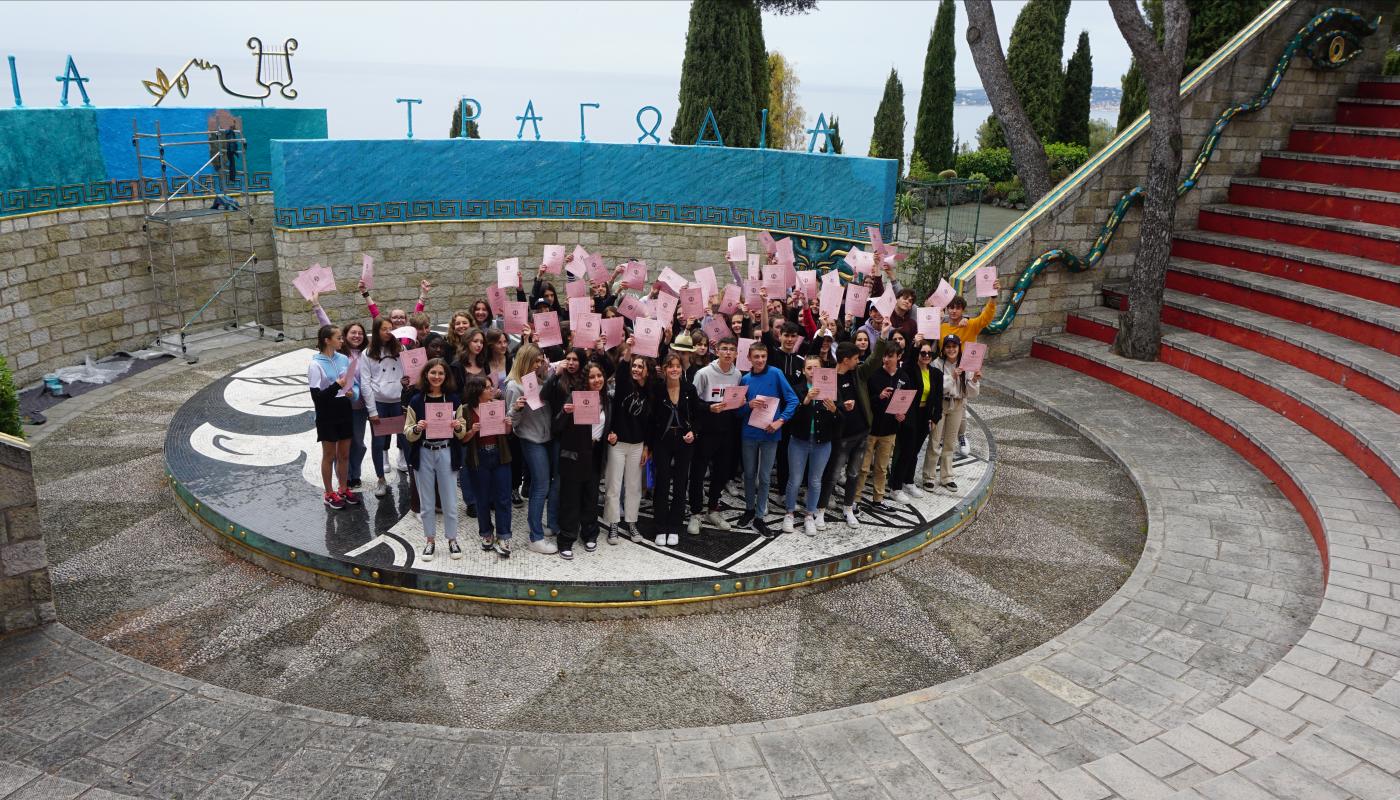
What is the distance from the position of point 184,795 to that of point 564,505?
10.3 feet

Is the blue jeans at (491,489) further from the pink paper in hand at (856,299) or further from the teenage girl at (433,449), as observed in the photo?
the pink paper in hand at (856,299)

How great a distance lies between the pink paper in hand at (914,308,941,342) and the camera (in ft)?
28.8

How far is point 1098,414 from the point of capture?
39.2 feet

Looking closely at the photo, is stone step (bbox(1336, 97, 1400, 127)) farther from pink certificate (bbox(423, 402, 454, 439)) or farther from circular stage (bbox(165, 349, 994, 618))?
pink certificate (bbox(423, 402, 454, 439))

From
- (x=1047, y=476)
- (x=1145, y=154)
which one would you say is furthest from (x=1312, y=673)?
(x=1145, y=154)

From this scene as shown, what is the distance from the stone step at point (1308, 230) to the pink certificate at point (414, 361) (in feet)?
37.2

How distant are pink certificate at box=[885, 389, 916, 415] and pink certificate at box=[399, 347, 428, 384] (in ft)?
12.2

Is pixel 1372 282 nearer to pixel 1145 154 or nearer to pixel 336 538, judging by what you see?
pixel 1145 154

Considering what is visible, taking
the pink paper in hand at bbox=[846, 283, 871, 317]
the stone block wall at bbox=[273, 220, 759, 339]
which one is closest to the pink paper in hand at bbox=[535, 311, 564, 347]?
the pink paper in hand at bbox=[846, 283, 871, 317]

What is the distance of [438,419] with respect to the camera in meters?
7.26

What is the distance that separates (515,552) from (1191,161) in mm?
11832

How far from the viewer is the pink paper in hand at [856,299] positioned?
958 centimetres

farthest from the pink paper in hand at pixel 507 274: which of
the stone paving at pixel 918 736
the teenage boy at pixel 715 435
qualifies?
the stone paving at pixel 918 736

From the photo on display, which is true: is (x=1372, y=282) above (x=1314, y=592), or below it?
above
